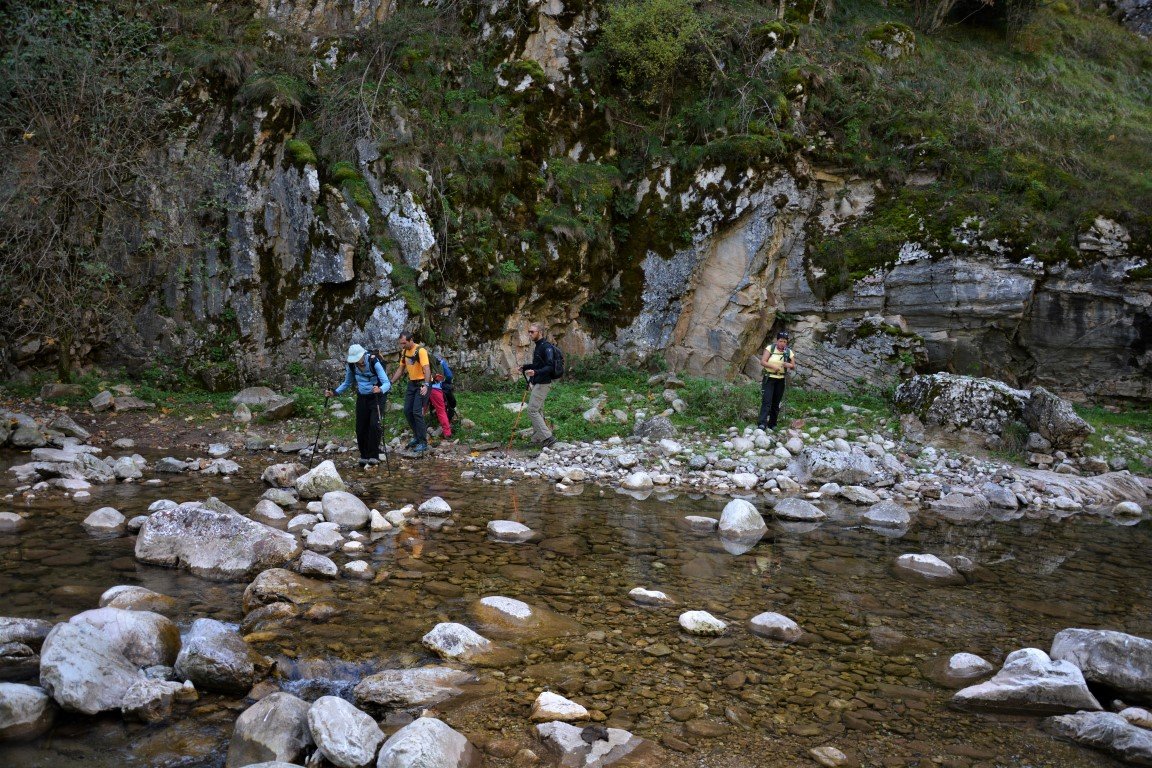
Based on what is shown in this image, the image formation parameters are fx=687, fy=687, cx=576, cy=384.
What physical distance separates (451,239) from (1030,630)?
43.6 ft

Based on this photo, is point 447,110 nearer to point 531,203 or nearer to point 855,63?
point 531,203

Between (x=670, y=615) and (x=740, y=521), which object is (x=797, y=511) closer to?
(x=740, y=521)

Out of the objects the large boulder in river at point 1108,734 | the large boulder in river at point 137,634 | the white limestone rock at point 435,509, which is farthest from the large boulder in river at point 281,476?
the large boulder in river at point 1108,734

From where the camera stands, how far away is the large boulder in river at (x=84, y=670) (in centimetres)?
405

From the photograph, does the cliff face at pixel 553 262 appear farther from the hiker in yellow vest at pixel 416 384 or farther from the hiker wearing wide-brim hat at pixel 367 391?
the hiker wearing wide-brim hat at pixel 367 391

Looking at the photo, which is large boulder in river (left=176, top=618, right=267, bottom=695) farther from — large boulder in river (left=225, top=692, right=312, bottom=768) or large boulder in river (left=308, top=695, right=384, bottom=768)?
large boulder in river (left=308, top=695, right=384, bottom=768)

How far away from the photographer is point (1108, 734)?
163 inches

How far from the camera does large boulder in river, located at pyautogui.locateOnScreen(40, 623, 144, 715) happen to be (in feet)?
13.3

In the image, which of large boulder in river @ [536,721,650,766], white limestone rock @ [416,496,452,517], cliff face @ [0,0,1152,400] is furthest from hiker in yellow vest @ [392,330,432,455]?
large boulder in river @ [536,721,650,766]

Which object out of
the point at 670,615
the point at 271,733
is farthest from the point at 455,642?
the point at 670,615

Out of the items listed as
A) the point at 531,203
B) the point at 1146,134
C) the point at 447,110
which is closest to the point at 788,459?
the point at 531,203

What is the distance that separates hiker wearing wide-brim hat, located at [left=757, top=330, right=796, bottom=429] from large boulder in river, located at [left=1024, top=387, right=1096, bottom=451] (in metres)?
4.49

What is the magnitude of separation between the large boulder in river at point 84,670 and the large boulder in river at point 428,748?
1.85 metres

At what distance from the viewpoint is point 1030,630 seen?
19.5 ft
